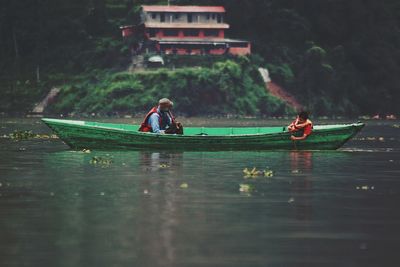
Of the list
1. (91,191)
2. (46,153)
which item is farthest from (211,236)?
(46,153)

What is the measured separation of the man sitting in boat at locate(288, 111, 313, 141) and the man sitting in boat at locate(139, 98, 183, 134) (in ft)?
15.2

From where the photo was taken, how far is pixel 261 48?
142m

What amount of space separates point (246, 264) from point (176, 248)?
5.70 ft

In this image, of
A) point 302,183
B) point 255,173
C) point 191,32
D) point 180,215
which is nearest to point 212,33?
point 191,32

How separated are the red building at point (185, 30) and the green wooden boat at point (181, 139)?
94.9m

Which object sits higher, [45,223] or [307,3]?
[307,3]

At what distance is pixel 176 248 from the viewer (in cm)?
1872

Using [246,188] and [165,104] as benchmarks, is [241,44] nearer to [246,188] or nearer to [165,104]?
[165,104]

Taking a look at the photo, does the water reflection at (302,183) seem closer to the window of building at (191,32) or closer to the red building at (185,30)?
the red building at (185,30)

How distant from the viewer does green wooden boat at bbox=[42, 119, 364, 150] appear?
46.1m

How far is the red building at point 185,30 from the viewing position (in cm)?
14388

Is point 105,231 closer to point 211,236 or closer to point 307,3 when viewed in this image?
point 211,236

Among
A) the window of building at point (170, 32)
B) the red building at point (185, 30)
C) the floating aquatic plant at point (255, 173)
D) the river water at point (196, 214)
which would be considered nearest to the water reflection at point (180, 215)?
the river water at point (196, 214)

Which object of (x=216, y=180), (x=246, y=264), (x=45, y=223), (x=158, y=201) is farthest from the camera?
(x=216, y=180)
